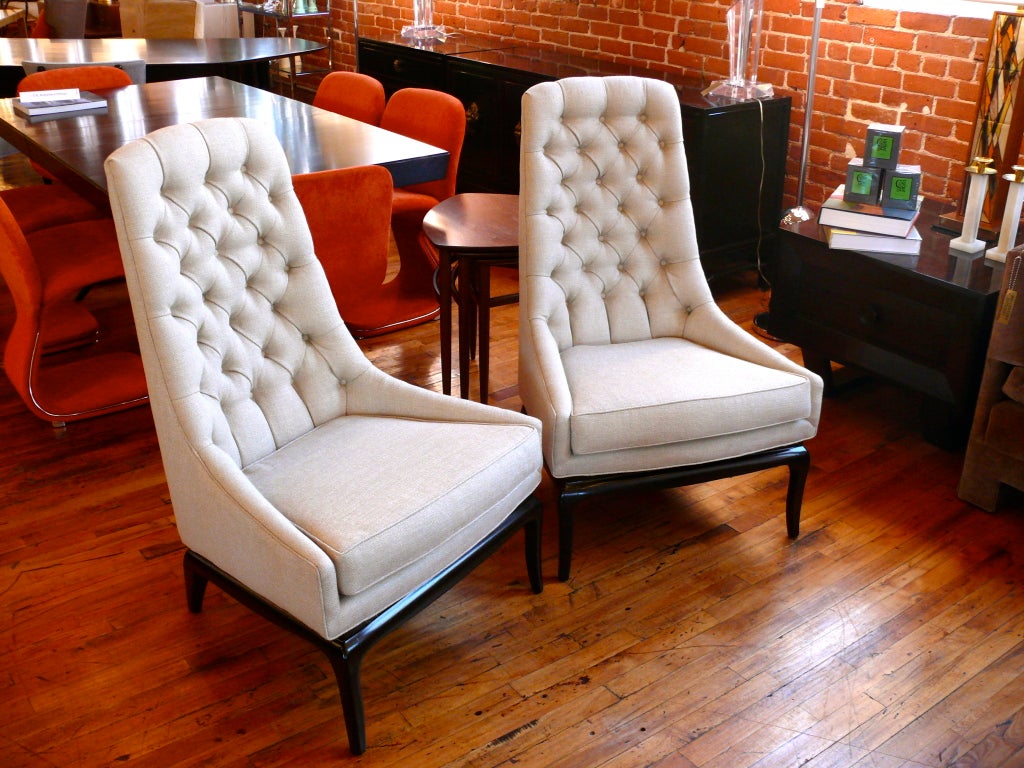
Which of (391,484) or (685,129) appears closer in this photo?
(391,484)

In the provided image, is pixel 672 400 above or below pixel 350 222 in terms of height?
below

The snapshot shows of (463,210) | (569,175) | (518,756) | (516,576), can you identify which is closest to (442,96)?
(463,210)

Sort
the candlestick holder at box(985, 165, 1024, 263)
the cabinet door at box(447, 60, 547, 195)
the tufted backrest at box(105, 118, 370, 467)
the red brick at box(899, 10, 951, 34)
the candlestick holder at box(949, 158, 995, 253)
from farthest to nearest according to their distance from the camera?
1. the cabinet door at box(447, 60, 547, 195)
2. the red brick at box(899, 10, 951, 34)
3. the candlestick holder at box(949, 158, 995, 253)
4. the candlestick holder at box(985, 165, 1024, 263)
5. the tufted backrest at box(105, 118, 370, 467)

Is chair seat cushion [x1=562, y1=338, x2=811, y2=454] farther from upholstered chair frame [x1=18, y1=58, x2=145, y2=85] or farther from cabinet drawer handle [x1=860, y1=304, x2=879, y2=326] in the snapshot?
upholstered chair frame [x1=18, y1=58, x2=145, y2=85]

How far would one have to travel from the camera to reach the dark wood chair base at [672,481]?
7.70ft

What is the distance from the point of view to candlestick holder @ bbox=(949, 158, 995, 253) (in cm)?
289

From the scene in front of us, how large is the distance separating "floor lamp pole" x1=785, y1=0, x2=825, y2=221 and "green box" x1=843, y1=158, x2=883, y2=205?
0.23 meters

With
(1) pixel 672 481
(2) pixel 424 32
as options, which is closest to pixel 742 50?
(2) pixel 424 32

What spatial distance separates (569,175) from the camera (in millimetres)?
2646

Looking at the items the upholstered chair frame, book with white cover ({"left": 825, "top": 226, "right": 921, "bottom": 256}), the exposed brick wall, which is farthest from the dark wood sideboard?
the upholstered chair frame

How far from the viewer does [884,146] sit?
3.09 m

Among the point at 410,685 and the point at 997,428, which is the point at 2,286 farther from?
the point at 997,428

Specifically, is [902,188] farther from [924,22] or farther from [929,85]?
[924,22]

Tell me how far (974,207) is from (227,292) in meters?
2.11
